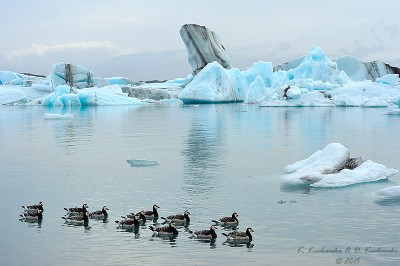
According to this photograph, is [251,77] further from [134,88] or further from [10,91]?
[10,91]

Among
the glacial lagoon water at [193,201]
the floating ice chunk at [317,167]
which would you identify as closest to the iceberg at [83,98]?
the glacial lagoon water at [193,201]

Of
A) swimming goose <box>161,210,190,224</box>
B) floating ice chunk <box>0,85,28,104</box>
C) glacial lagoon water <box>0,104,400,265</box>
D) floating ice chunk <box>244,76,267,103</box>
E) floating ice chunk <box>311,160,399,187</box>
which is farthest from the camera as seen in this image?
floating ice chunk <box>0,85,28,104</box>

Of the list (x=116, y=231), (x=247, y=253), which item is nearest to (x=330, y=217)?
(x=247, y=253)

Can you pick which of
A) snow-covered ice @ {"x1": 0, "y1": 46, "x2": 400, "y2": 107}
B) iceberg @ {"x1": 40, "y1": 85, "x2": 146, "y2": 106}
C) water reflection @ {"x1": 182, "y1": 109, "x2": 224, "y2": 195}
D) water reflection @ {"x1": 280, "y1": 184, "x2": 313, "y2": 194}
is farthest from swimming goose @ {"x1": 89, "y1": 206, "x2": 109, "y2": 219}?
iceberg @ {"x1": 40, "y1": 85, "x2": 146, "y2": 106}

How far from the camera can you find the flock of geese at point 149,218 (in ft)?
42.1

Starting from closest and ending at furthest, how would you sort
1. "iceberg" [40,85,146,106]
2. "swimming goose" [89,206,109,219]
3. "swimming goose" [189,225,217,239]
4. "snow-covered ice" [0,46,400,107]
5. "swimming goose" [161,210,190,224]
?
1. "swimming goose" [189,225,217,239]
2. "swimming goose" [161,210,190,224]
3. "swimming goose" [89,206,109,219]
4. "snow-covered ice" [0,46,400,107]
5. "iceberg" [40,85,146,106]

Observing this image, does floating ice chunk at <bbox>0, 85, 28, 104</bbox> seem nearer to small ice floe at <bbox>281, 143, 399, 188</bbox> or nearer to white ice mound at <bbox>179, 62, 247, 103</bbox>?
white ice mound at <bbox>179, 62, 247, 103</bbox>

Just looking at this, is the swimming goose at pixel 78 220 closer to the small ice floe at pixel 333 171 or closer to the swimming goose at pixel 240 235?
the swimming goose at pixel 240 235

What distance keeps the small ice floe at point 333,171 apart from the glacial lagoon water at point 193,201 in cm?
40

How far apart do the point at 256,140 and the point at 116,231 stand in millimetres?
19838

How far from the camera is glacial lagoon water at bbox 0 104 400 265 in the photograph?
11805mm

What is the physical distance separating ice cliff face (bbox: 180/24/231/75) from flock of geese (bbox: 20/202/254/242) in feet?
249

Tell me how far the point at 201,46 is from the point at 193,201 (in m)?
75.5

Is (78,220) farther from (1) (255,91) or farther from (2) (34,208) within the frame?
(1) (255,91)
